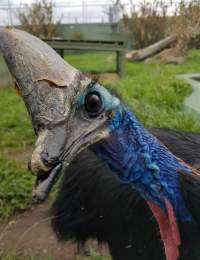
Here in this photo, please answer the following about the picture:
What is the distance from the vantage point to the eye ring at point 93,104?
116 centimetres

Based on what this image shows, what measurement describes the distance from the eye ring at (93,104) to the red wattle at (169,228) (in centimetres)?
28

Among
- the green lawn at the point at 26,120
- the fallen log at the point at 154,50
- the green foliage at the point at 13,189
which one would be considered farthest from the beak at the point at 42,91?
the fallen log at the point at 154,50

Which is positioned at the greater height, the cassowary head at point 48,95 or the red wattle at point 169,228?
the cassowary head at point 48,95

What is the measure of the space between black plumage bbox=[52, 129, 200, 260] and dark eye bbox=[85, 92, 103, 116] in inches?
16.2

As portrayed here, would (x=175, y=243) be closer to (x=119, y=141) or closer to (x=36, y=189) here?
(x=119, y=141)

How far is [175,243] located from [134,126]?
0.33m

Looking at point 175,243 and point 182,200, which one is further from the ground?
point 182,200

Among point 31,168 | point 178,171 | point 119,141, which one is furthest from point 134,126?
point 31,168

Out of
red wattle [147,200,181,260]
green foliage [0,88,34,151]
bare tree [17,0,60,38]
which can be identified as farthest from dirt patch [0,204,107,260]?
bare tree [17,0,60,38]

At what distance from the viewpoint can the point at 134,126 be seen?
1.25 m

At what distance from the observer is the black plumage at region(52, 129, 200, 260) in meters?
1.54

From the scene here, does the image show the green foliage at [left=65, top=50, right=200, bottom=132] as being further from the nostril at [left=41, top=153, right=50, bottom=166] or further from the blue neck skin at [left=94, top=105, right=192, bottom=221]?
the nostril at [left=41, top=153, right=50, bottom=166]

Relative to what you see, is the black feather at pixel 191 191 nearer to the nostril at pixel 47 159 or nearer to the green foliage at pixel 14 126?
the nostril at pixel 47 159

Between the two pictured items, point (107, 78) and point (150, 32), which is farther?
point (150, 32)
